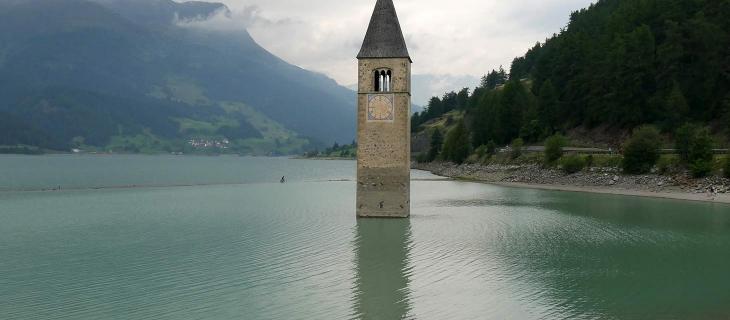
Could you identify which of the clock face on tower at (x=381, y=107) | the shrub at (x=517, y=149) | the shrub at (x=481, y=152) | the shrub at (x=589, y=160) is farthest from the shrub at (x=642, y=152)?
the shrub at (x=481, y=152)

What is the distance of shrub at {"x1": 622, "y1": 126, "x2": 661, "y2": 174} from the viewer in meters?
67.5

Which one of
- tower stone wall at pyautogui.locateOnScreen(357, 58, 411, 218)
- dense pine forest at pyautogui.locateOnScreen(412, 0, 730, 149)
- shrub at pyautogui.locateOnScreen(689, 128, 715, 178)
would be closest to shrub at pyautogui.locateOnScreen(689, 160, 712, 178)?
shrub at pyautogui.locateOnScreen(689, 128, 715, 178)

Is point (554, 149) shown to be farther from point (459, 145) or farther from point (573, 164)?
point (459, 145)

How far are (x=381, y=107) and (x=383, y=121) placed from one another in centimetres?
102

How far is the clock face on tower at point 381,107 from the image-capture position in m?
42.9

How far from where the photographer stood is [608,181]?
7100 centimetres

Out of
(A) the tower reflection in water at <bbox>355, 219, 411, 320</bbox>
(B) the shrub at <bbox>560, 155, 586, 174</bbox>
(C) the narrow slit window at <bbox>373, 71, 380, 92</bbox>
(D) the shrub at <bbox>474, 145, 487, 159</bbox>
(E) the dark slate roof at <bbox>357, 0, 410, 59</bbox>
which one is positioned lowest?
(A) the tower reflection in water at <bbox>355, 219, 411, 320</bbox>

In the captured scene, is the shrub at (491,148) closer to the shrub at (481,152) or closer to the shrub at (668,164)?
the shrub at (481,152)

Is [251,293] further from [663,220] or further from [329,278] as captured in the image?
[663,220]

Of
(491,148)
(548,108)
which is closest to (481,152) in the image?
(491,148)

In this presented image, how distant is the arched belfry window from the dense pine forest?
1866 inches

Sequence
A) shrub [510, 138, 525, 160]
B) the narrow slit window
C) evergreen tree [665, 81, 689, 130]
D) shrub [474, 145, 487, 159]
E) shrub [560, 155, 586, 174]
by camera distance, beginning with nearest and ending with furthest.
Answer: the narrow slit window → evergreen tree [665, 81, 689, 130] → shrub [560, 155, 586, 174] → shrub [510, 138, 525, 160] → shrub [474, 145, 487, 159]

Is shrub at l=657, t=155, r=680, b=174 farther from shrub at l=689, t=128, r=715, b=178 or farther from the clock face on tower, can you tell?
the clock face on tower

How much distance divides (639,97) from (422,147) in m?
95.1
